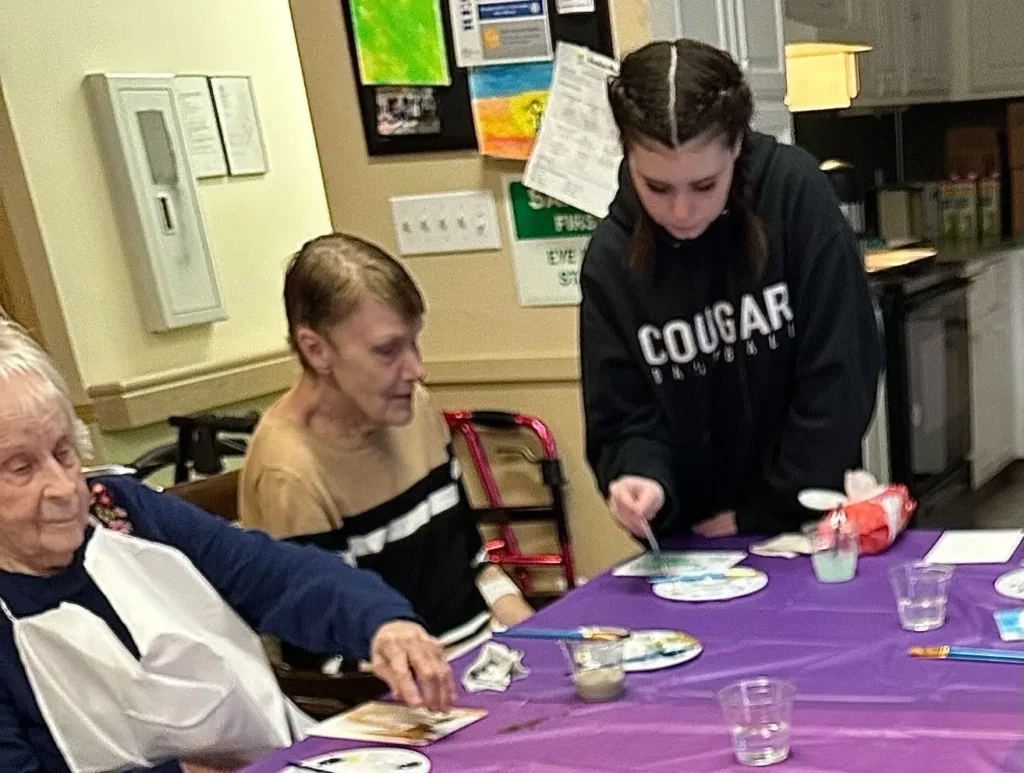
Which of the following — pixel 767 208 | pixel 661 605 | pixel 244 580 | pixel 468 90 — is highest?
pixel 468 90

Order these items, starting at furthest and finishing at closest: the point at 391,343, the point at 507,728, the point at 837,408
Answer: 1. the point at 391,343
2. the point at 837,408
3. the point at 507,728

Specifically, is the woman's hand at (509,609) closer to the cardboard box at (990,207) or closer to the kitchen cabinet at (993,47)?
the cardboard box at (990,207)

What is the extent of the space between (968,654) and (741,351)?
60 cm

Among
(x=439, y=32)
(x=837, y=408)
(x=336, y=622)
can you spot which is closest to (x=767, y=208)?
(x=837, y=408)

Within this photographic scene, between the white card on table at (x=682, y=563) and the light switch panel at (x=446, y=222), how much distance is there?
110cm

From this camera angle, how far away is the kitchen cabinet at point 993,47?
185 inches

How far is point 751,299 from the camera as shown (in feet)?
5.45

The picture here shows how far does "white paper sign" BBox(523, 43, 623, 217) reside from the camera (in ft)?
7.82

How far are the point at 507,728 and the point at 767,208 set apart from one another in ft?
2.75

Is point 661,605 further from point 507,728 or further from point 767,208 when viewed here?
point 767,208

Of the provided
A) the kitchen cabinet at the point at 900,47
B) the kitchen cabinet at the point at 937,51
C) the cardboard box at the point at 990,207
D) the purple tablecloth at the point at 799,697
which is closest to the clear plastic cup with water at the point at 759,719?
the purple tablecloth at the point at 799,697

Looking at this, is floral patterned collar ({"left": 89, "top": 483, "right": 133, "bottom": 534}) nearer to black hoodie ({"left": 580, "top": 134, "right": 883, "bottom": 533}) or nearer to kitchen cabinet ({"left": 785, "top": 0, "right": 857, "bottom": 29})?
black hoodie ({"left": 580, "top": 134, "right": 883, "bottom": 533})

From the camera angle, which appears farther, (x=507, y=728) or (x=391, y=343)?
(x=391, y=343)

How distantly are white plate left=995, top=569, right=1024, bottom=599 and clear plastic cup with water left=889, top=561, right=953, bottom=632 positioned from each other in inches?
2.5
